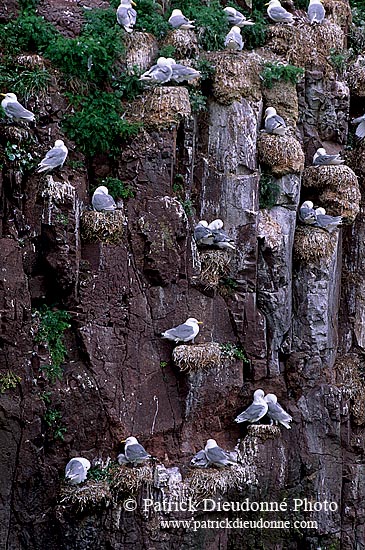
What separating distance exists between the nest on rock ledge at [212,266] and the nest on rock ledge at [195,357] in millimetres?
849

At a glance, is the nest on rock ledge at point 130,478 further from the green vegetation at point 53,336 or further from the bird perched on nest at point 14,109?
the bird perched on nest at point 14,109

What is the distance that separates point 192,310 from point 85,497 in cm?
251

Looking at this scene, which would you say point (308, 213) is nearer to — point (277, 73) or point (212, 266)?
point (212, 266)

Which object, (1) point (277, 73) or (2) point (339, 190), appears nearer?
(1) point (277, 73)

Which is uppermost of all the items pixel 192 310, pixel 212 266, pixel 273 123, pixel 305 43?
pixel 305 43

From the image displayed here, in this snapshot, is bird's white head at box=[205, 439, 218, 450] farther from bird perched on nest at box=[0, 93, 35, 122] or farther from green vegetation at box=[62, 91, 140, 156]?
bird perched on nest at box=[0, 93, 35, 122]

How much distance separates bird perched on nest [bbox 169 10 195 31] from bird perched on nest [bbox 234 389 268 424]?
4841 millimetres

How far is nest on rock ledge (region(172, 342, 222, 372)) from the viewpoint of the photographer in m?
8.57

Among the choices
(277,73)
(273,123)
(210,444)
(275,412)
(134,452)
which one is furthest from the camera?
(277,73)

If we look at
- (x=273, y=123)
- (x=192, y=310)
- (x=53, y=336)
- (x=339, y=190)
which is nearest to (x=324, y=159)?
(x=339, y=190)

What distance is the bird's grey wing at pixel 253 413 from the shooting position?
8906mm

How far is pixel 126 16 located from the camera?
9625 mm

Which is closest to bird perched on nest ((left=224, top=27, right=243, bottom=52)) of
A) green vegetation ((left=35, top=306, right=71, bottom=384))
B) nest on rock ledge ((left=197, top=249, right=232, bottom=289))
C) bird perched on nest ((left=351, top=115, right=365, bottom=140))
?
bird perched on nest ((left=351, top=115, right=365, bottom=140))

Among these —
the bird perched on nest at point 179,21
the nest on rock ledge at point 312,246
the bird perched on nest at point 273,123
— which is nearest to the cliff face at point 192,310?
the nest on rock ledge at point 312,246
